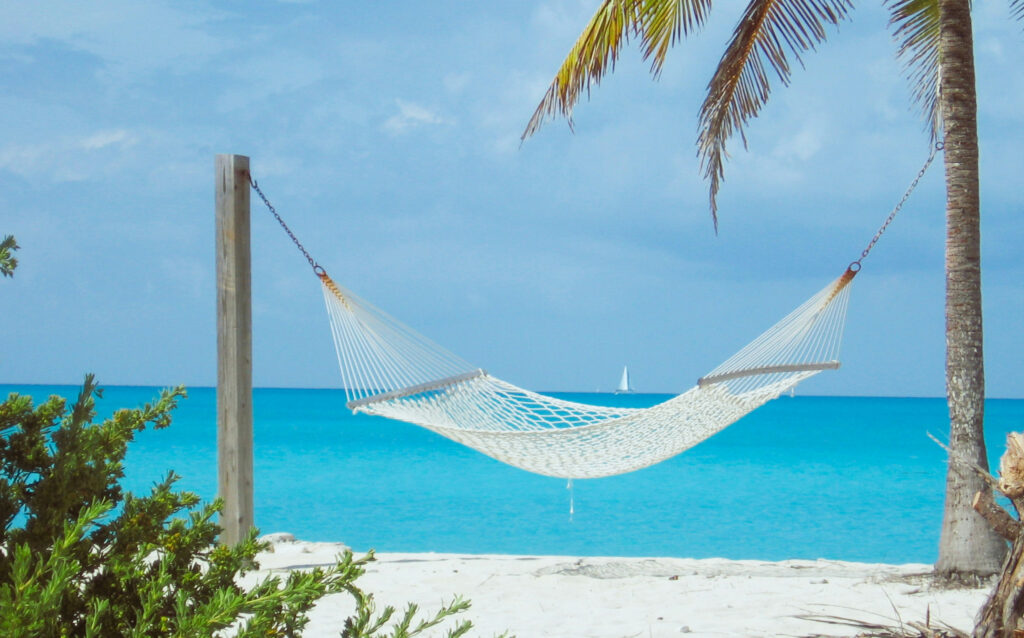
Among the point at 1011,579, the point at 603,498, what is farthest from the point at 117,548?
the point at 603,498

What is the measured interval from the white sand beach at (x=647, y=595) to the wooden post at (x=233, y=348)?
0.98 feet

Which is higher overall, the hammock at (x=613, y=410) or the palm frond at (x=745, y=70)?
the palm frond at (x=745, y=70)

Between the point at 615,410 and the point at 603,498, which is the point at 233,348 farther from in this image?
the point at 603,498

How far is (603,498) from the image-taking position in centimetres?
946

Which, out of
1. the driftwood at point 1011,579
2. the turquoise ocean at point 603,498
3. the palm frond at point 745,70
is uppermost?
the palm frond at point 745,70

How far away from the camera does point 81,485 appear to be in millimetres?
989

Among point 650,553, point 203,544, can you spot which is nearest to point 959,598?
point 203,544

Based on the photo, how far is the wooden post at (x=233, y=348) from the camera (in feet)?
10.6

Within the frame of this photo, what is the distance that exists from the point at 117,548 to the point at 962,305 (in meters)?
2.61

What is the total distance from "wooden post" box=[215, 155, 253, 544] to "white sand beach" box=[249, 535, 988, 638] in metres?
0.30

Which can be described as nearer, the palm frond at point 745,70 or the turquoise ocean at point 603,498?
the palm frond at point 745,70

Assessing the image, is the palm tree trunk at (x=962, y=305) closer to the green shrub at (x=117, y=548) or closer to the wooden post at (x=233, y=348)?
the wooden post at (x=233, y=348)

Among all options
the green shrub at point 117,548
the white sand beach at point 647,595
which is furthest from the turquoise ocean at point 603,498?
the green shrub at point 117,548

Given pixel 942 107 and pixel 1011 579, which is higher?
pixel 942 107
